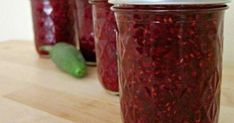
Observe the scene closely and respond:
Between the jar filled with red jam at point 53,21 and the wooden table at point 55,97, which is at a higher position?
the jar filled with red jam at point 53,21

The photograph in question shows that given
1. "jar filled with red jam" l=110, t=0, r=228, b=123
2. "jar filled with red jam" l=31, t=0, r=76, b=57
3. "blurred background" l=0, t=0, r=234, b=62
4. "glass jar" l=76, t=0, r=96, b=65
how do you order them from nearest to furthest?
"jar filled with red jam" l=110, t=0, r=228, b=123, "glass jar" l=76, t=0, r=96, b=65, "jar filled with red jam" l=31, t=0, r=76, b=57, "blurred background" l=0, t=0, r=234, b=62

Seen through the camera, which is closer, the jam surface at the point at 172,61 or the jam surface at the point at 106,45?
the jam surface at the point at 172,61

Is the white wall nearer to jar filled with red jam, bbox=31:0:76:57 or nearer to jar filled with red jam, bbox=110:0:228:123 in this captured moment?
jar filled with red jam, bbox=31:0:76:57

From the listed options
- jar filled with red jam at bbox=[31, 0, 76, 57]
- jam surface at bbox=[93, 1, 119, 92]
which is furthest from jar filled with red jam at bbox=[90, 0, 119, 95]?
jar filled with red jam at bbox=[31, 0, 76, 57]

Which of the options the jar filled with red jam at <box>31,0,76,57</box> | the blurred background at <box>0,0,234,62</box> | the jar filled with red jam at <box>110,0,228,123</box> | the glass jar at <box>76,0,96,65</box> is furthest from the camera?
the blurred background at <box>0,0,234,62</box>

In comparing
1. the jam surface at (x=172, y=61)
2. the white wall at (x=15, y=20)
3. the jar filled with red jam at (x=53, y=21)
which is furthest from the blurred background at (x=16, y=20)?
the jam surface at (x=172, y=61)

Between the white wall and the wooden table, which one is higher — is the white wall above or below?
above

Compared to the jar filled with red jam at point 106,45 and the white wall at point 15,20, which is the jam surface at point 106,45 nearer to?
the jar filled with red jam at point 106,45

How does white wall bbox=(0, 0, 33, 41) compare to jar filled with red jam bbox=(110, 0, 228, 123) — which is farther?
white wall bbox=(0, 0, 33, 41)
